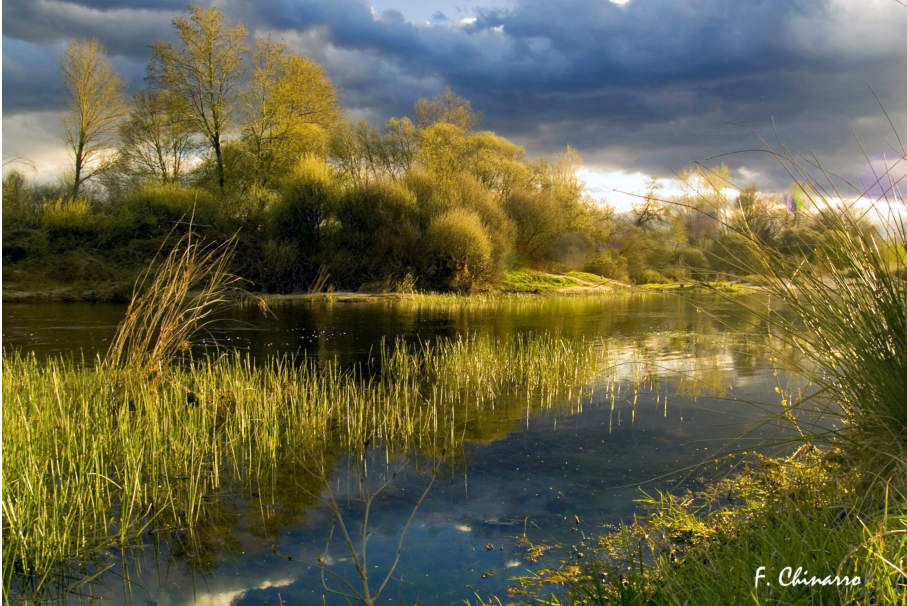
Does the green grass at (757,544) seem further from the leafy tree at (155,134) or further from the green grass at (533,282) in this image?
the leafy tree at (155,134)

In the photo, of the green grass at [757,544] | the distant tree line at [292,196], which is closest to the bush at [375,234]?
the distant tree line at [292,196]

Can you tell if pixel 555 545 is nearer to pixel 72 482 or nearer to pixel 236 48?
pixel 72 482

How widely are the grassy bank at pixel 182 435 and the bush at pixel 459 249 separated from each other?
1633 cm

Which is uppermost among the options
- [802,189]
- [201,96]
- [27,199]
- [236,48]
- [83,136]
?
[236,48]

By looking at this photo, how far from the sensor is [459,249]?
26.1 m

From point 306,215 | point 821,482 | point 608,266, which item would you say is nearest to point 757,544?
point 821,482

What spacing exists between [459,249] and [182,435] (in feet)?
67.6

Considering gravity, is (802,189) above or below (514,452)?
above

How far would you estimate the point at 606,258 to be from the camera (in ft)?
127

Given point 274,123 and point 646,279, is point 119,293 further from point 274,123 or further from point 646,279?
point 646,279

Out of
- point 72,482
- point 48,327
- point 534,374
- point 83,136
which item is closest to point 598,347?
point 534,374

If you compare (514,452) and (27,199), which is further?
(27,199)

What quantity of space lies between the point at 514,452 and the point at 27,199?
30475 mm

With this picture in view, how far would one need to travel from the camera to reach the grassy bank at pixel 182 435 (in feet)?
13.4
